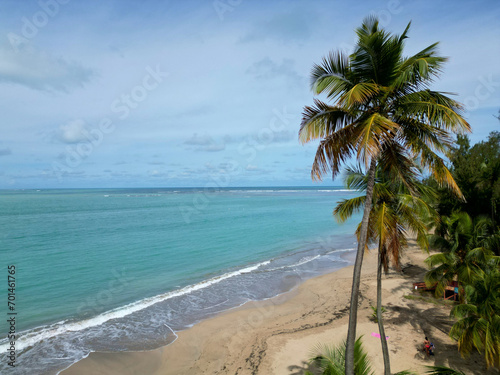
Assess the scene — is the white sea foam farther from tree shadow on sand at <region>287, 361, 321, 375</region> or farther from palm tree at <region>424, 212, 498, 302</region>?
palm tree at <region>424, 212, 498, 302</region>

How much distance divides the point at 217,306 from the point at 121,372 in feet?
22.3

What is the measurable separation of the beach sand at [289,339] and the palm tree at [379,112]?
7.12 m

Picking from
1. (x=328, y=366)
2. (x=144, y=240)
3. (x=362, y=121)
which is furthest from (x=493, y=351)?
(x=144, y=240)

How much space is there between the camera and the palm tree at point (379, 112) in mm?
5633

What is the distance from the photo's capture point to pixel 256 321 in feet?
51.5

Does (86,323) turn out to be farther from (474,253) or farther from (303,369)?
(474,253)

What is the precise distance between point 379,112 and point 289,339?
10811 mm

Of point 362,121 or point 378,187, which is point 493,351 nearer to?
point 378,187

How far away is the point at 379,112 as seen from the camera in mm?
6098

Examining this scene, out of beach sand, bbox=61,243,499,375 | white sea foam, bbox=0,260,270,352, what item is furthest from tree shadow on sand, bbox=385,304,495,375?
white sea foam, bbox=0,260,270,352

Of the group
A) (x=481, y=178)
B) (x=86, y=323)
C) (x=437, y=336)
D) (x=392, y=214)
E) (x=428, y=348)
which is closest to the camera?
(x=392, y=214)

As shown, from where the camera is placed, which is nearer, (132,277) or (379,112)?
(379,112)

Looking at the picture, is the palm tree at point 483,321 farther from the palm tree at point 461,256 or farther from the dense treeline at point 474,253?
the palm tree at point 461,256

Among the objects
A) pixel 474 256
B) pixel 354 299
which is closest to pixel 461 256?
pixel 474 256
